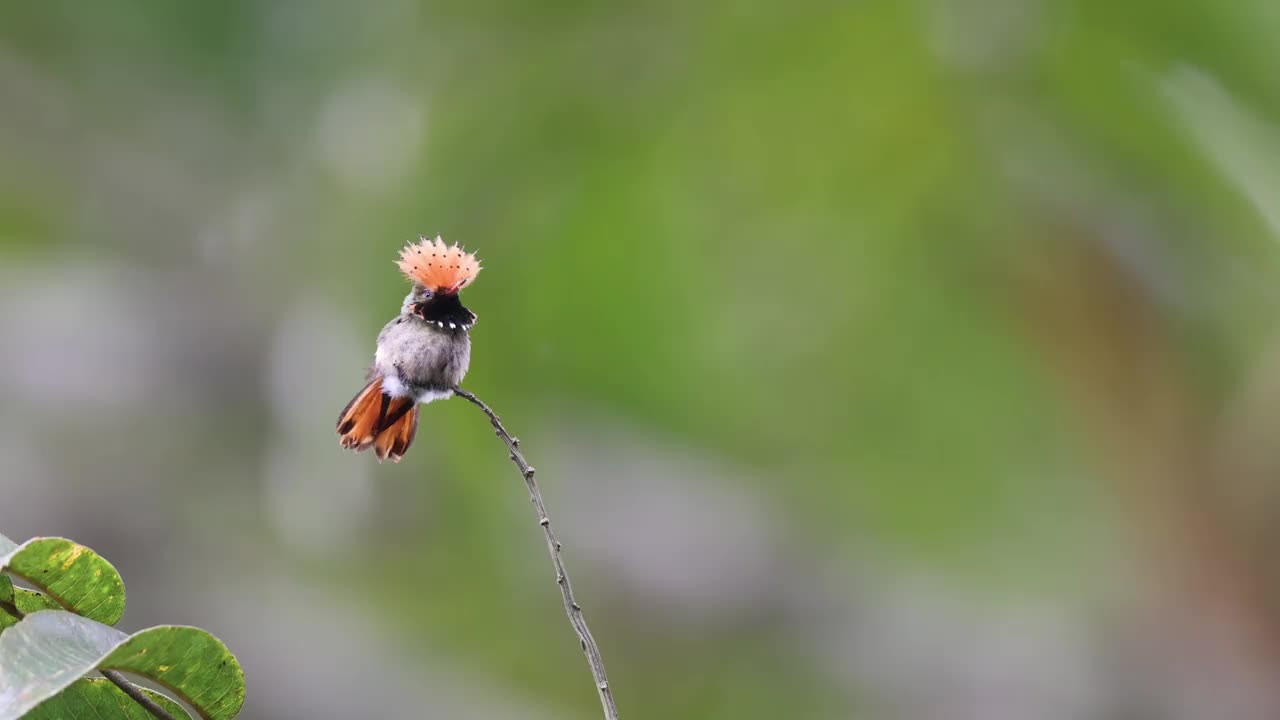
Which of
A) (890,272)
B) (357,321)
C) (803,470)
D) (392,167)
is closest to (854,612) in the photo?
(803,470)

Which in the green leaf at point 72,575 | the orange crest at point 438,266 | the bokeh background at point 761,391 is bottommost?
the green leaf at point 72,575

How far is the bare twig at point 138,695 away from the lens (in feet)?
1.65

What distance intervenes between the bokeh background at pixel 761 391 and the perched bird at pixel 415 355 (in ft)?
6.08

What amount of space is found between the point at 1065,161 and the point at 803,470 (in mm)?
924

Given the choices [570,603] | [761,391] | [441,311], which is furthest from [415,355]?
[761,391]

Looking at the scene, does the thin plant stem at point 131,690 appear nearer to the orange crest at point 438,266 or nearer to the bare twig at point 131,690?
the bare twig at point 131,690

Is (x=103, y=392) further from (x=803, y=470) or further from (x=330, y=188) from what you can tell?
(x=803, y=470)

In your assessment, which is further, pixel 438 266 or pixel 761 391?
pixel 761 391

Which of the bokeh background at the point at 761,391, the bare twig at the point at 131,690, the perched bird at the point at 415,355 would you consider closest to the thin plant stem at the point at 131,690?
the bare twig at the point at 131,690

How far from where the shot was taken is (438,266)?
62cm

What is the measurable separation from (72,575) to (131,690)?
60 millimetres

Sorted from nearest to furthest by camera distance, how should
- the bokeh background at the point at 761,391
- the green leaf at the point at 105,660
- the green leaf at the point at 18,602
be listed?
the green leaf at the point at 105,660
the green leaf at the point at 18,602
the bokeh background at the point at 761,391

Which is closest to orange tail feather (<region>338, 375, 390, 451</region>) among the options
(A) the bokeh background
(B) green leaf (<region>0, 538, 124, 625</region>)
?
(B) green leaf (<region>0, 538, 124, 625</region>)

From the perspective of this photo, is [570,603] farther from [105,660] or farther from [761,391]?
[761,391]
